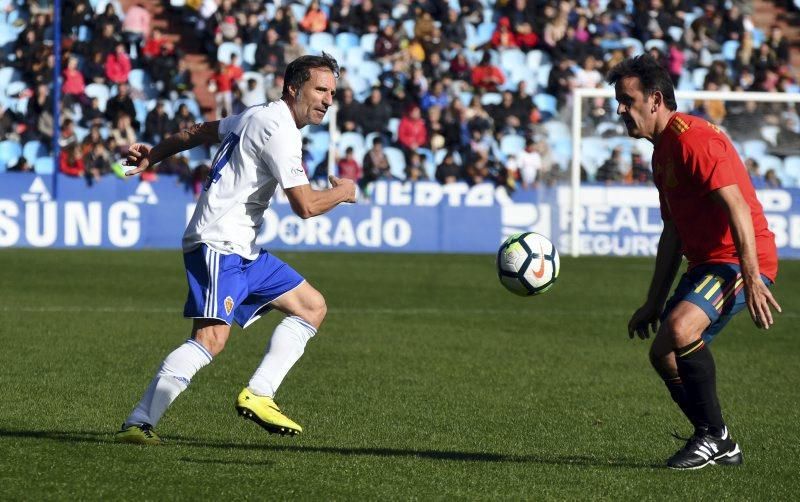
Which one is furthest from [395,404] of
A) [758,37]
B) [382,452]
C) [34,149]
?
[758,37]

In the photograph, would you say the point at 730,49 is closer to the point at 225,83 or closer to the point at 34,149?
the point at 225,83

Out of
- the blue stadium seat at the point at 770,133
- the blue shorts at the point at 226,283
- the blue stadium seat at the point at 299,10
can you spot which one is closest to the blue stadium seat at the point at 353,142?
the blue stadium seat at the point at 299,10

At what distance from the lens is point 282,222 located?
22.6 m

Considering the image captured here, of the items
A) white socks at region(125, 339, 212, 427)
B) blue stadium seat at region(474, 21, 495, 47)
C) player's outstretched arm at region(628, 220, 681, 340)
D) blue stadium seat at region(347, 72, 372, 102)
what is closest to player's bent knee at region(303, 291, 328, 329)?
white socks at region(125, 339, 212, 427)

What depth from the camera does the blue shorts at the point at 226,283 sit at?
245 inches

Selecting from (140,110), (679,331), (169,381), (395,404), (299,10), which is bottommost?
(395,404)

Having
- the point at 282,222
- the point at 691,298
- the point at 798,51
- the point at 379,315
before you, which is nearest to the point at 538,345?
the point at 379,315

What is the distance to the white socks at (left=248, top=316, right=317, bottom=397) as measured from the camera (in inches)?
244

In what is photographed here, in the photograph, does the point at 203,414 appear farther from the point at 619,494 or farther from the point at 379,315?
the point at 379,315

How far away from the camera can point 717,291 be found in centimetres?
601

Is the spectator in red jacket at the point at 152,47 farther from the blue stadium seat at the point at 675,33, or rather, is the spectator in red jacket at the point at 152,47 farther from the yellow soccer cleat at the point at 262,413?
the yellow soccer cleat at the point at 262,413

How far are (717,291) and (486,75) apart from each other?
67.7 feet

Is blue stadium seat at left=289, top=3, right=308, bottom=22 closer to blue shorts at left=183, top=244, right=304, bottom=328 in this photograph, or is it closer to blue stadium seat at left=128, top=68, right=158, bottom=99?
blue stadium seat at left=128, top=68, right=158, bottom=99

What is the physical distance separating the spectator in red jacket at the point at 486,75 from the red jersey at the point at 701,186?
20219 millimetres
